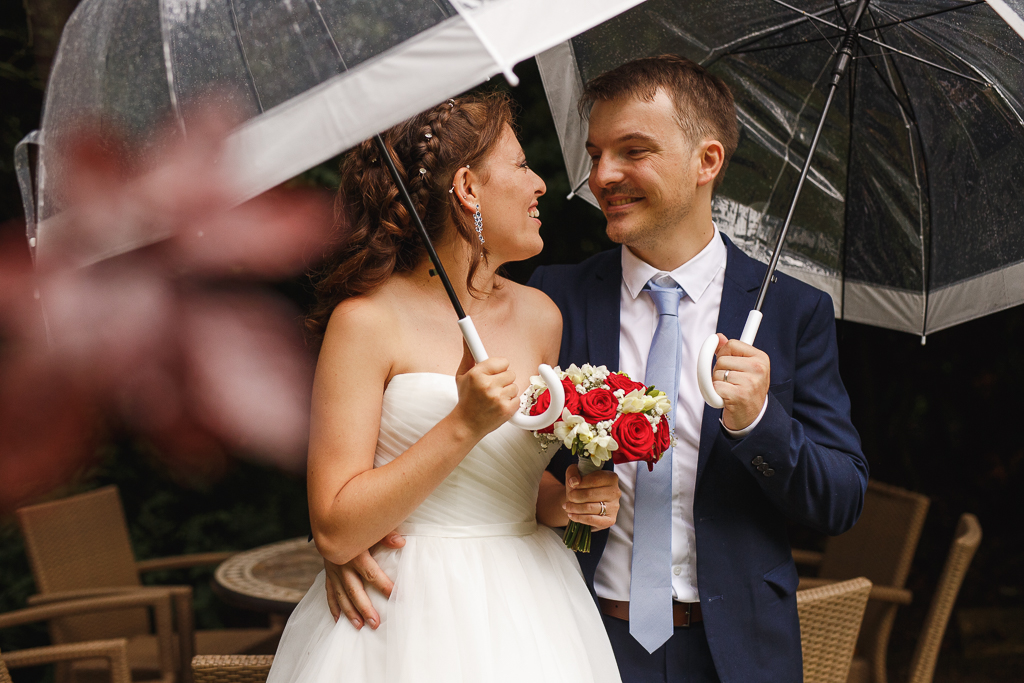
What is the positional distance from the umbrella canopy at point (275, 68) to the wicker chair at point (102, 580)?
7.04 feet

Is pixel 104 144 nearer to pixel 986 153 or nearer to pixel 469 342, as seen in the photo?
pixel 469 342

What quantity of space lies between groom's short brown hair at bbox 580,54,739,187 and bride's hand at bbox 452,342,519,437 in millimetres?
822

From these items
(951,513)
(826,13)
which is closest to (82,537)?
(826,13)

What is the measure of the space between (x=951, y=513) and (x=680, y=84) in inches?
128

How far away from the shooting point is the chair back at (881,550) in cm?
295

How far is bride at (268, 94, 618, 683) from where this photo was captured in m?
1.46

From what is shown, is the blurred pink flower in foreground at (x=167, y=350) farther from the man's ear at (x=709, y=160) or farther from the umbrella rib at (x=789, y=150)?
Answer: the umbrella rib at (x=789, y=150)

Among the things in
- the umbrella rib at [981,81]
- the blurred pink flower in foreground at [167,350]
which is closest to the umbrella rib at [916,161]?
the umbrella rib at [981,81]

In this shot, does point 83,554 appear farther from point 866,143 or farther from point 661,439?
point 866,143

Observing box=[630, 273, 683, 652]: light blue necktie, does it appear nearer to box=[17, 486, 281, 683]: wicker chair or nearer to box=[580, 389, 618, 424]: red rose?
box=[580, 389, 618, 424]: red rose

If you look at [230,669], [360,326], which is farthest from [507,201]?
[230,669]

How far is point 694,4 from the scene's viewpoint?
2.13 meters

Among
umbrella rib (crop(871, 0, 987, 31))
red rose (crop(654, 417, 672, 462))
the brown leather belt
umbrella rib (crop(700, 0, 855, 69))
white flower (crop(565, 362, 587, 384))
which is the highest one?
umbrella rib (crop(700, 0, 855, 69))

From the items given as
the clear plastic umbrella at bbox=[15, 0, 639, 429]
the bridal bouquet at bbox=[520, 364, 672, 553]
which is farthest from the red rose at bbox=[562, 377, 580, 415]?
the clear plastic umbrella at bbox=[15, 0, 639, 429]
